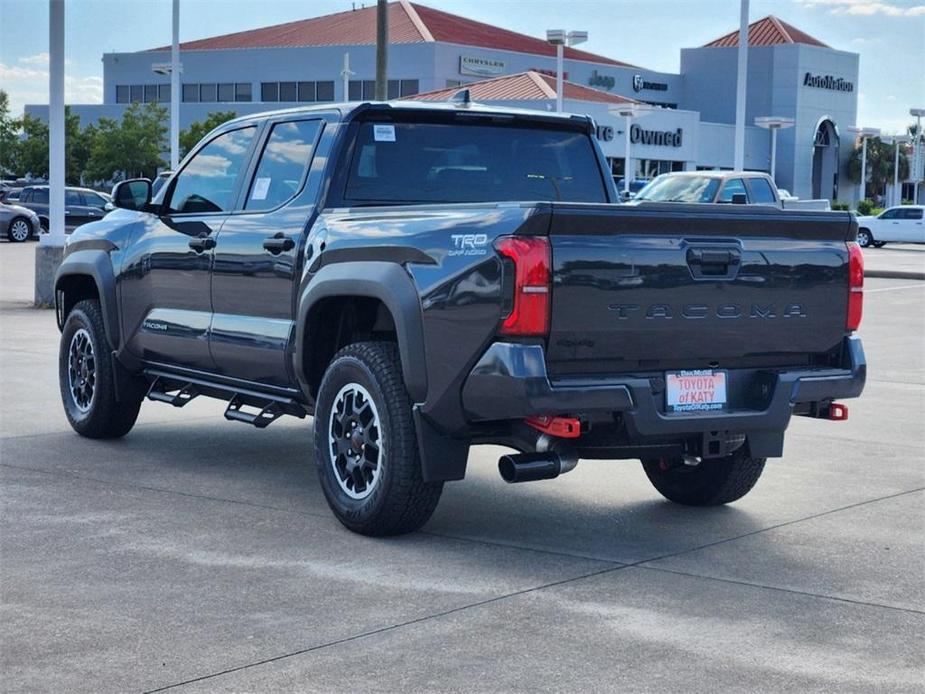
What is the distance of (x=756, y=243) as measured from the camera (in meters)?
6.64

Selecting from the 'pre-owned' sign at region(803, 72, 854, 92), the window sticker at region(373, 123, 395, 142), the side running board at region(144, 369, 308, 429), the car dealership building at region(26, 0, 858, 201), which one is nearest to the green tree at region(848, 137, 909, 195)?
the car dealership building at region(26, 0, 858, 201)

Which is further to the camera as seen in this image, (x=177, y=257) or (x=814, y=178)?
(x=814, y=178)

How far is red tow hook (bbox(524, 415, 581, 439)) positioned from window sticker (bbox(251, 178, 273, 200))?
2.55 m

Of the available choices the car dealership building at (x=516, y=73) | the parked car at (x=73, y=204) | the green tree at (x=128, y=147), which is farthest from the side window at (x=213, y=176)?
the car dealership building at (x=516, y=73)

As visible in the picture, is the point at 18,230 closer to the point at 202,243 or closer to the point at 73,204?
the point at 73,204

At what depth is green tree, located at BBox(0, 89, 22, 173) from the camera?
84000 millimetres

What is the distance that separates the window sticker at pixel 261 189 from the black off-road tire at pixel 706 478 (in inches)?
98.7

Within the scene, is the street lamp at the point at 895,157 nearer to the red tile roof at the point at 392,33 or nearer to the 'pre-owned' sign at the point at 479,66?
the red tile roof at the point at 392,33

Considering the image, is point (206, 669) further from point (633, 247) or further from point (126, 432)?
point (126, 432)

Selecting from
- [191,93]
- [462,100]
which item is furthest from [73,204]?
[191,93]

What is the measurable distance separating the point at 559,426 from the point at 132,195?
13.0ft

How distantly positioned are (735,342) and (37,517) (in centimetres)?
342

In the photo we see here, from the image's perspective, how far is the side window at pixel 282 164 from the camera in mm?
7898

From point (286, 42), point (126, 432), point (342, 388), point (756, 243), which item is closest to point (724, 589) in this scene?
point (756, 243)
